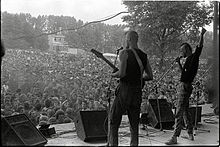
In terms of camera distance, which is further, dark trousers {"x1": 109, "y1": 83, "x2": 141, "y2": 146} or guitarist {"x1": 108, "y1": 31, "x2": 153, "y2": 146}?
dark trousers {"x1": 109, "y1": 83, "x2": 141, "y2": 146}

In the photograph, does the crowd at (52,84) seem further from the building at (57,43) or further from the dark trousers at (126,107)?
the dark trousers at (126,107)

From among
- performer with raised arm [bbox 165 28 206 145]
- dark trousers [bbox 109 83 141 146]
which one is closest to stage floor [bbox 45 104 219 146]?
performer with raised arm [bbox 165 28 206 145]

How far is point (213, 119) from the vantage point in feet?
25.4

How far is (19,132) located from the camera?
473 centimetres

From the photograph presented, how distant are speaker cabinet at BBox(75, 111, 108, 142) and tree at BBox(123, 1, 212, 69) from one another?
2.89m

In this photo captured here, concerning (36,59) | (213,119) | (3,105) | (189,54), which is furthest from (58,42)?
(213,119)

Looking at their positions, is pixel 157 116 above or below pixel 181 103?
below

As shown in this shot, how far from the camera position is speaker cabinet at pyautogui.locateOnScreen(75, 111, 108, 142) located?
17.6 feet

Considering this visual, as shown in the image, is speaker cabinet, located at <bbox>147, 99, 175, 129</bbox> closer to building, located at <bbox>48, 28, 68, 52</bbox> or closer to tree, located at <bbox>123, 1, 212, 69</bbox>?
tree, located at <bbox>123, 1, 212, 69</bbox>

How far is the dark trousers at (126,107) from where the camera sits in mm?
4328

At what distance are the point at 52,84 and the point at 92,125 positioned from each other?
2.19 meters

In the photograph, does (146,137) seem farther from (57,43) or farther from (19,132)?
(57,43)

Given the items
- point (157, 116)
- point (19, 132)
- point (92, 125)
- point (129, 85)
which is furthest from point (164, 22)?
point (19, 132)

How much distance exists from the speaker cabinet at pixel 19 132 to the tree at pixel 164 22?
3889mm
